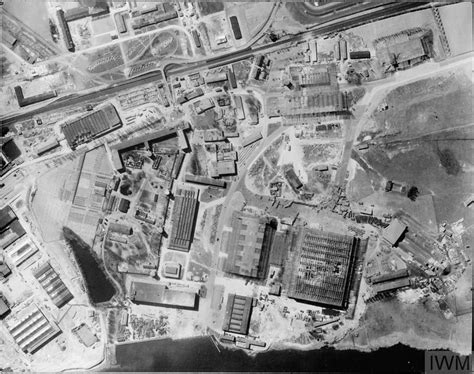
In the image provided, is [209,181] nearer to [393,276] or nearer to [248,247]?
[248,247]

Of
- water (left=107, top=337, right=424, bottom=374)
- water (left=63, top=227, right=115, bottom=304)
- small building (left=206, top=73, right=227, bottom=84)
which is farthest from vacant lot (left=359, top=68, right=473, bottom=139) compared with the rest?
water (left=63, top=227, right=115, bottom=304)

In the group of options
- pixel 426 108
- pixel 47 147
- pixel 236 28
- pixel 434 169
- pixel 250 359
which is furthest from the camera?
pixel 47 147

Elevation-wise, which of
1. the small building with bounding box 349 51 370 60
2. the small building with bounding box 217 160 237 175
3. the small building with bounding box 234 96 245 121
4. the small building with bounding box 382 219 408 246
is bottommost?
the small building with bounding box 382 219 408 246

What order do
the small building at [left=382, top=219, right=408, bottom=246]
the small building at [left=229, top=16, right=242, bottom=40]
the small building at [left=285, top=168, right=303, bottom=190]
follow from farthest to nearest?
1. the small building at [left=229, top=16, right=242, bottom=40]
2. the small building at [left=285, top=168, right=303, bottom=190]
3. the small building at [left=382, top=219, right=408, bottom=246]

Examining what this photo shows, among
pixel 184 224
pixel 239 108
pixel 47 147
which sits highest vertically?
pixel 47 147

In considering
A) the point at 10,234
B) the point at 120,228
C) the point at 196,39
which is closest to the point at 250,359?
the point at 120,228

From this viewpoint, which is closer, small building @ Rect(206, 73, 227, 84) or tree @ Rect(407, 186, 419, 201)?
tree @ Rect(407, 186, 419, 201)

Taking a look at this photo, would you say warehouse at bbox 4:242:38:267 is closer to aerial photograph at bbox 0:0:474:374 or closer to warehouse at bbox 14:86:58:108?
aerial photograph at bbox 0:0:474:374
